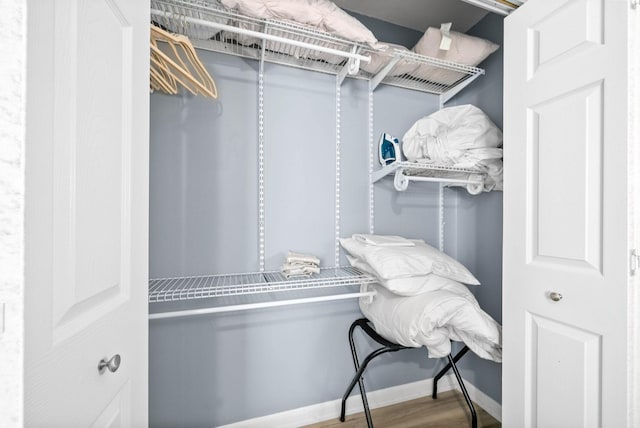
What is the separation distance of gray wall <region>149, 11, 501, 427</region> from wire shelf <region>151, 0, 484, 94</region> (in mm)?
70

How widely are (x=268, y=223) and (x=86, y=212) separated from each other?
986 mm

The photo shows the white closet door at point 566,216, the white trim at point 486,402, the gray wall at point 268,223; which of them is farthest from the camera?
the white trim at point 486,402

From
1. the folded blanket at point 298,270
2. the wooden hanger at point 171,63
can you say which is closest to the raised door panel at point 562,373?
the folded blanket at point 298,270

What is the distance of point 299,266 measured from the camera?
1372 millimetres

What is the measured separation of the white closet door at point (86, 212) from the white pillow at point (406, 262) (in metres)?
0.91

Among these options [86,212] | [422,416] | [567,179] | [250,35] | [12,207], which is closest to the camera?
[12,207]

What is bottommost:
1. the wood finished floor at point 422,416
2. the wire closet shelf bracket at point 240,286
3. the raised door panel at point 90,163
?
the wood finished floor at point 422,416

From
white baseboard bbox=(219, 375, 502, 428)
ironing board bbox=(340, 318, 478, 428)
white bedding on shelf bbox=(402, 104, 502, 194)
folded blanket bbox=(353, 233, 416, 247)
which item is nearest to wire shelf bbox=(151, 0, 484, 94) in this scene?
white bedding on shelf bbox=(402, 104, 502, 194)

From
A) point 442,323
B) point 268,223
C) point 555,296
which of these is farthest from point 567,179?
point 268,223

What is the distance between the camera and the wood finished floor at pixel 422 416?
1.52 metres

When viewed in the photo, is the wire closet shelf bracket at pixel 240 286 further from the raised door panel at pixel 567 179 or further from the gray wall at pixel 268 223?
the raised door panel at pixel 567 179

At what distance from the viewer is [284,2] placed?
43.9 inches

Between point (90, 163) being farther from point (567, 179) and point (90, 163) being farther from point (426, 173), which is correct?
point (426, 173)

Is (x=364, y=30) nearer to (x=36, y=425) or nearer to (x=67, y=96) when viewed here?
(x=67, y=96)
